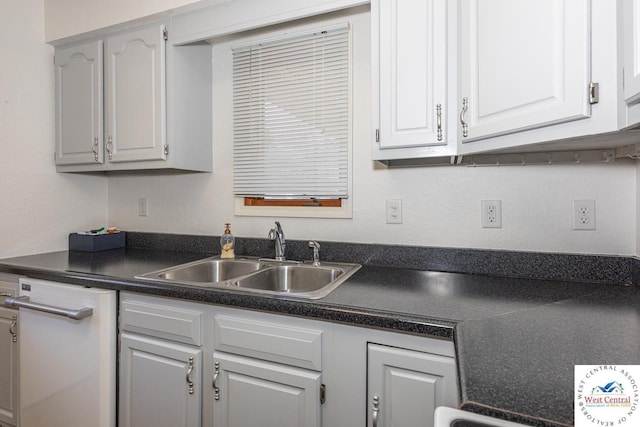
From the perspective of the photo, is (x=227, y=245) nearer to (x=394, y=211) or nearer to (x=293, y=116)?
(x=293, y=116)

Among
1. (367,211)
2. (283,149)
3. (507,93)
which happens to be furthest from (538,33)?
(283,149)

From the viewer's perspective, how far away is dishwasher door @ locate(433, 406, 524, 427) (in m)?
0.51

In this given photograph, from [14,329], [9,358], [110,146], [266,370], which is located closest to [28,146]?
[110,146]

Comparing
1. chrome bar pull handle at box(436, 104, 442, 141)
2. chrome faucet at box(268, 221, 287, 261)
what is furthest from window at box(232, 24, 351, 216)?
chrome bar pull handle at box(436, 104, 442, 141)

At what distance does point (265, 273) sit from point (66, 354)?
0.93 meters

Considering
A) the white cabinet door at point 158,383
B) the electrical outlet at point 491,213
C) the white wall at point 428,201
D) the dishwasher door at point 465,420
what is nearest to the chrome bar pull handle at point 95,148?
the white wall at point 428,201

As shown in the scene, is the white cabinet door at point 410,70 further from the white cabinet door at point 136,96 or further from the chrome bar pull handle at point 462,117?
the white cabinet door at point 136,96

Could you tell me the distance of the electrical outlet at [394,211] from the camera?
1697mm

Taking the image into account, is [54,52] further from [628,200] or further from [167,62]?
[628,200]

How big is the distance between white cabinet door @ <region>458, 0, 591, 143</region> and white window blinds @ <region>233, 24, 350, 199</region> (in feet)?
2.25

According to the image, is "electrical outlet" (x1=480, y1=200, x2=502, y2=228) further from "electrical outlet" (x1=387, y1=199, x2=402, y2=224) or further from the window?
the window

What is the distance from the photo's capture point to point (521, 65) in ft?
3.45

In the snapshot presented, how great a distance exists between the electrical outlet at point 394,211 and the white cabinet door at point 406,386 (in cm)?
77

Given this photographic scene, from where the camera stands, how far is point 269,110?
6.43 ft
